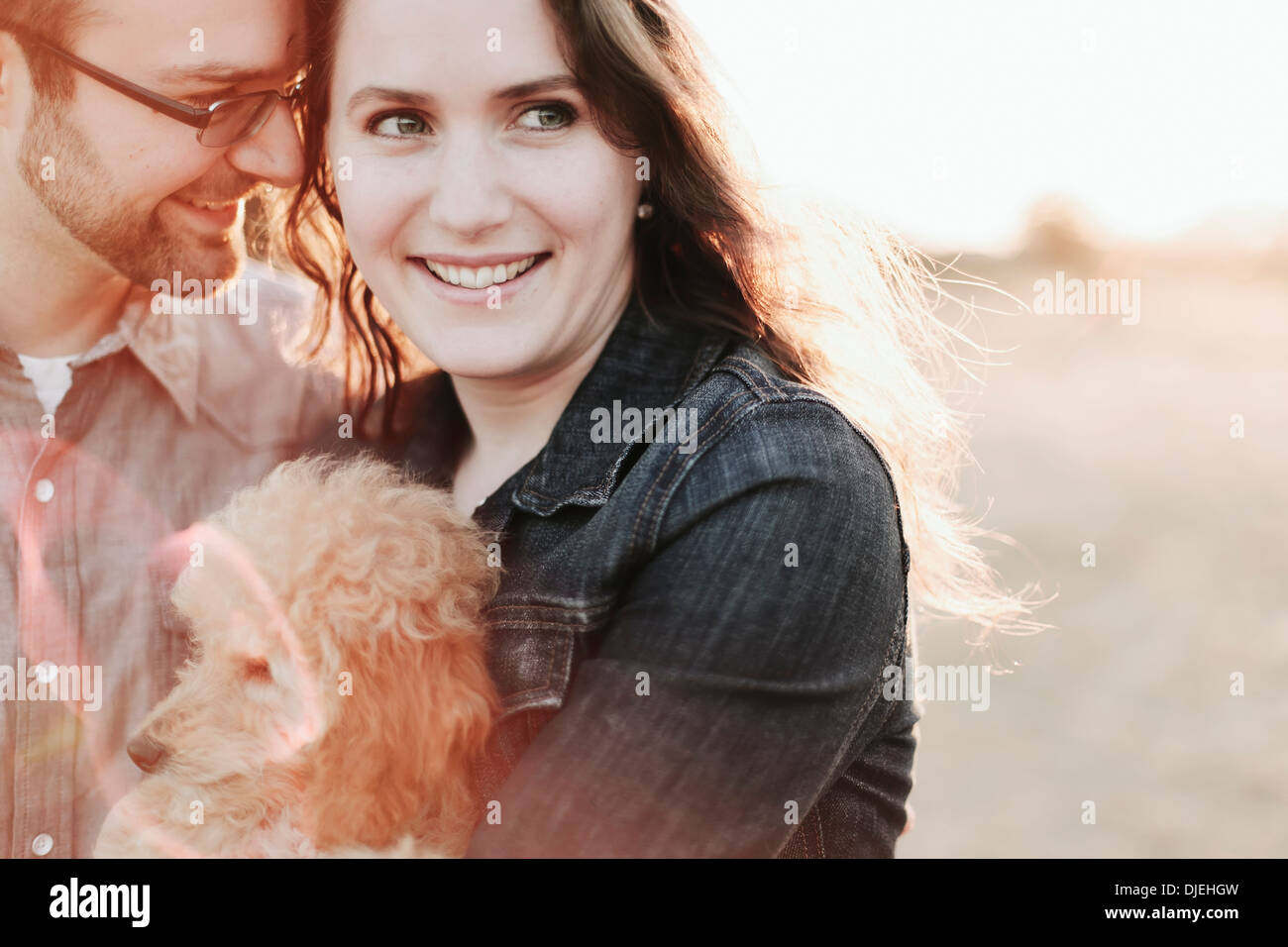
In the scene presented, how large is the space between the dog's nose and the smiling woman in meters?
0.60

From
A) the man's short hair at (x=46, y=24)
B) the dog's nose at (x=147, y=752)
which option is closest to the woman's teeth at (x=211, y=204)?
the man's short hair at (x=46, y=24)

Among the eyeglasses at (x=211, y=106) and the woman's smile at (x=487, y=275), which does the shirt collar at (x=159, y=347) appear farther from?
the woman's smile at (x=487, y=275)

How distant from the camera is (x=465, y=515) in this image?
222cm

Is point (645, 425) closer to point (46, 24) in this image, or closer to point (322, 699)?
point (322, 699)

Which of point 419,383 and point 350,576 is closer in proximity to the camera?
point 350,576

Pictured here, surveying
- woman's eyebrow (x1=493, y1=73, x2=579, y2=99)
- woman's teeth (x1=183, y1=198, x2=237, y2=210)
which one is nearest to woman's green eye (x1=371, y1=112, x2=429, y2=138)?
woman's eyebrow (x1=493, y1=73, x2=579, y2=99)

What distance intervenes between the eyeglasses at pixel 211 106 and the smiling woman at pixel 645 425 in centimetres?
16

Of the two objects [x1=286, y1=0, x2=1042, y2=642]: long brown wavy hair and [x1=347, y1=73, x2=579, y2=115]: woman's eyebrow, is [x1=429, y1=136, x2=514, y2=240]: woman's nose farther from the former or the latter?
[x1=286, y1=0, x2=1042, y2=642]: long brown wavy hair

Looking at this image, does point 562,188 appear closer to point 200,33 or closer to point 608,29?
point 608,29

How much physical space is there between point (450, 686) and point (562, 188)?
0.92 m

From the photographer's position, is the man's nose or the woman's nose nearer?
the woman's nose

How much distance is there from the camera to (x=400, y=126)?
2.08 metres

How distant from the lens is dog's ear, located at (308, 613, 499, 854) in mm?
1902
